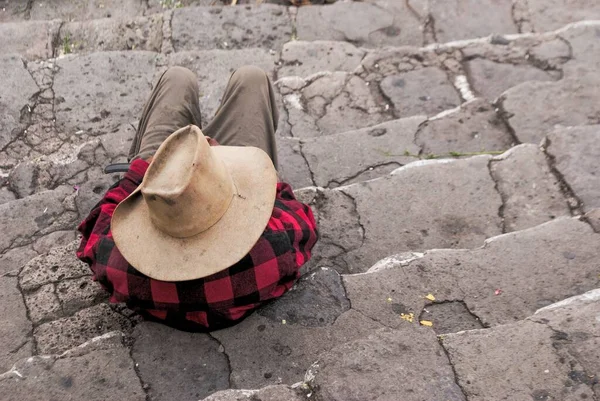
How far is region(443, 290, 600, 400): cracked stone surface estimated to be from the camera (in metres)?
1.82

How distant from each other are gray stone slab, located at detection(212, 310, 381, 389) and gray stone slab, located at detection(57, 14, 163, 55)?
2.95 m

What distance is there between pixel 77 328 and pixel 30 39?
9.55ft

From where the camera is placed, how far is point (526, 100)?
3539 mm

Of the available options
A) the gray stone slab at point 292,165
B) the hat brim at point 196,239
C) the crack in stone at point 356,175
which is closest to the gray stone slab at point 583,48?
the crack in stone at point 356,175

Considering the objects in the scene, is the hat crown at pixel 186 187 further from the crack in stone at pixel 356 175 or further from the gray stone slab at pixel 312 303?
the crack in stone at pixel 356 175

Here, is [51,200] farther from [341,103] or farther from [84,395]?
[341,103]

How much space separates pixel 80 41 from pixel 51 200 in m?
1.98

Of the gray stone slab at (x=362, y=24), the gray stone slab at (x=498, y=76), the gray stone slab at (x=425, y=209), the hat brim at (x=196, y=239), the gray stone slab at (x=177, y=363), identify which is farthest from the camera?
the gray stone slab at (x=362, y=24)

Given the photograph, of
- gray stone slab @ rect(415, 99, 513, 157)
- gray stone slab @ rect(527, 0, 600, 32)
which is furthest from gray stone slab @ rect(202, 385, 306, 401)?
gray stone slab @ rect(527, 0, 600, 32)

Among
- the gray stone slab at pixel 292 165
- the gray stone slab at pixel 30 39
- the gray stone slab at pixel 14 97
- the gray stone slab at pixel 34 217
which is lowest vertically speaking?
the gray stone slab at pixel 292 165

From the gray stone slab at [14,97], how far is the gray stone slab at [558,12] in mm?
3494

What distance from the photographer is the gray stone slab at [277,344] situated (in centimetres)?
210

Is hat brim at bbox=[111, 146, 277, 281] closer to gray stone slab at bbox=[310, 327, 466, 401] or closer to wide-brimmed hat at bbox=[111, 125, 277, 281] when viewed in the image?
wide-brimmed hat at bbox=[111, 125, 277, 281]

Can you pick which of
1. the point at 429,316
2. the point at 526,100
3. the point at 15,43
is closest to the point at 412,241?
the point at 429,316
